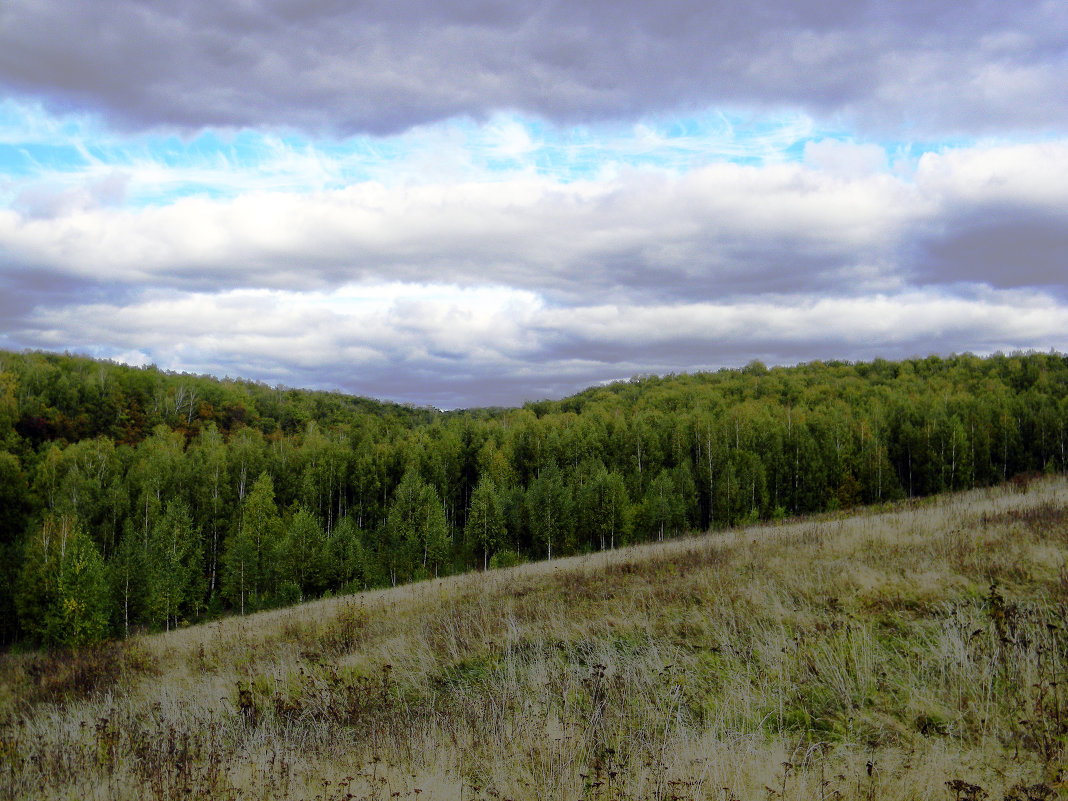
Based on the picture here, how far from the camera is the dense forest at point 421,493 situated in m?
47.8

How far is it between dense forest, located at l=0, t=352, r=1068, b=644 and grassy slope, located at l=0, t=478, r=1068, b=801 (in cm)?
3657

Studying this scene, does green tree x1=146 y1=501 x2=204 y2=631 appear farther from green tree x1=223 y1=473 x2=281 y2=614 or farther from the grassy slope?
the grassy slope

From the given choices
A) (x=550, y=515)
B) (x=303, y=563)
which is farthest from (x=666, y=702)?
(x=550, y=515)

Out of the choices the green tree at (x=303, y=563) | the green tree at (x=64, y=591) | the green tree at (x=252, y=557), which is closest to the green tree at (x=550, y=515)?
the green tree at (x=303, y=563)

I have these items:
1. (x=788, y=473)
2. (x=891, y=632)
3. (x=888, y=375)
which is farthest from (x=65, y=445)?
(x=888, y=375)

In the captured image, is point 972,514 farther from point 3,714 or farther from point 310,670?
point 3,714

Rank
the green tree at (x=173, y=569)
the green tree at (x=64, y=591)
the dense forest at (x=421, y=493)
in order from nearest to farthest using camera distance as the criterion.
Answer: the green tree at (x=64, y=591) < the green tree at (x=173, y=569) < the dense forest at (x=421, y=493)

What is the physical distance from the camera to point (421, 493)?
55.3 meters

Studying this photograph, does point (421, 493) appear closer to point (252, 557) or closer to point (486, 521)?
point (486, 521)

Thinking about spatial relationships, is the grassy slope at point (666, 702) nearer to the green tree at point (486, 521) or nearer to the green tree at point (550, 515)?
the green tree at point (486, 521)

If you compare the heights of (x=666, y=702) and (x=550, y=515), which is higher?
(x=666, y=702)

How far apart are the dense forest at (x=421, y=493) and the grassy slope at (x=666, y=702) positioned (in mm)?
36567

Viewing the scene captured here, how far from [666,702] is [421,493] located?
51043 mm

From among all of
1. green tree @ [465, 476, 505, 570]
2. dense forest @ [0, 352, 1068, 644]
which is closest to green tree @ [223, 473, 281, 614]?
dense forest @ [0, 352, 1068, 644]
